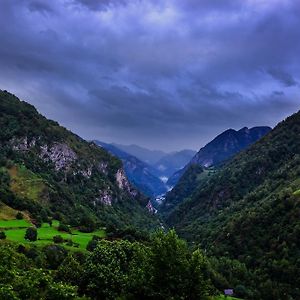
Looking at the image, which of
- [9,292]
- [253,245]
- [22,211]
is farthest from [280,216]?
[9,292]

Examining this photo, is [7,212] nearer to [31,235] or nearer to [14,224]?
[14,224]

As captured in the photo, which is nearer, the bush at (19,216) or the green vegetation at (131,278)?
the green vegetation at (131,278)

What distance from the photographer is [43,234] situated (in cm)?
16238

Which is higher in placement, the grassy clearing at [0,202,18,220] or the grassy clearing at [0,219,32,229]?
the grassy clearing at [0,202,18,220]

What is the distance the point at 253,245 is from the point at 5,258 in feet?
461

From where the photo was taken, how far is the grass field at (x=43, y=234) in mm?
148000

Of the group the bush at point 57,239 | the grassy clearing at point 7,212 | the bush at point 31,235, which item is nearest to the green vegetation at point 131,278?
the bush at point 31,235

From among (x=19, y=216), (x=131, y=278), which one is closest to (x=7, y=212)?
(x=19, y=216)

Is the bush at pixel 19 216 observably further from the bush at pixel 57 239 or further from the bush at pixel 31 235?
the bush at pixel 31 235

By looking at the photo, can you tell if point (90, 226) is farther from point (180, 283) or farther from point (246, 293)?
point (180, 283)

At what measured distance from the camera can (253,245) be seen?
19338 centimetres

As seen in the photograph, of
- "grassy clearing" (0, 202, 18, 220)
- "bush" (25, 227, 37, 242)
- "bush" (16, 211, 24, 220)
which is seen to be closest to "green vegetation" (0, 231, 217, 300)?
"bush" (25, 227, 37, 242)

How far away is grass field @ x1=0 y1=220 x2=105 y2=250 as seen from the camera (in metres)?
148

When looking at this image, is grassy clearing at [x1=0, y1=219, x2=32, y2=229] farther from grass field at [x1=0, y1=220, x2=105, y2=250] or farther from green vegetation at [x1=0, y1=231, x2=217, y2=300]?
green vegetation at [x1=0, y1=231, x2=217, y2=300]
